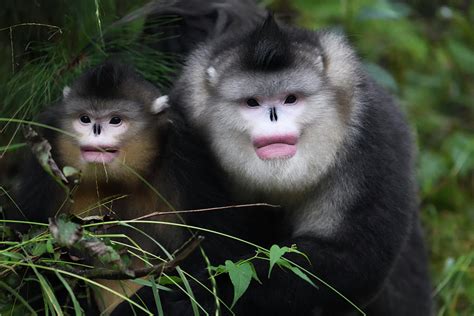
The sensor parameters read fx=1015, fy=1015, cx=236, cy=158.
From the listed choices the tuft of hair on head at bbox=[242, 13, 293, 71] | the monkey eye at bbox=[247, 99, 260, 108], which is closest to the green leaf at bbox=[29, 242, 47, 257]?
the monkey eye at bbox=[247, 99, 260, 108]

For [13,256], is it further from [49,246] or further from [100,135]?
[100,135]

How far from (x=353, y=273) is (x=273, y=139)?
607 mm

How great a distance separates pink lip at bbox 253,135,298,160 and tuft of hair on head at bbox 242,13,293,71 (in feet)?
1.07

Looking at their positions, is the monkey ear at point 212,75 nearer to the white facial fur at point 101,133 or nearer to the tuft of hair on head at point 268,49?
the tuft of hair on head at point 268,49

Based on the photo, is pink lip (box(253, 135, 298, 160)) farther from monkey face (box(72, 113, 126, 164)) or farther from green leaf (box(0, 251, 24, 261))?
green leaf (box(0, 251, 24, 261))

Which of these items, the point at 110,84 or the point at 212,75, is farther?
the point at 212,75

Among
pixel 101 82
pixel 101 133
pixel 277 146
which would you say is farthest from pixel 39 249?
pixel 277 146

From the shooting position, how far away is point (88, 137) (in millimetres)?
3773

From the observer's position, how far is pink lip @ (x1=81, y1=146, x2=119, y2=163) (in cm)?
371

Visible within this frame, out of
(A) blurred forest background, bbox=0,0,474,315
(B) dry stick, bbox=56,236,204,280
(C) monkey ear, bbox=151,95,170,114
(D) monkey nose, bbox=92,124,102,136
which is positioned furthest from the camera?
(A) blurred forest background, bbox=0,0,474,315

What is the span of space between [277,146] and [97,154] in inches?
25.9

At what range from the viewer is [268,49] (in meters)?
3.87

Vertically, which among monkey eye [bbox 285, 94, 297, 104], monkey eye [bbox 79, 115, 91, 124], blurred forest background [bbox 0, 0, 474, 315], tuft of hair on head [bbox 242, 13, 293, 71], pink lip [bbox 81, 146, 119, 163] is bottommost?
blurred forest background [bbox 0, 0, 474, 315]

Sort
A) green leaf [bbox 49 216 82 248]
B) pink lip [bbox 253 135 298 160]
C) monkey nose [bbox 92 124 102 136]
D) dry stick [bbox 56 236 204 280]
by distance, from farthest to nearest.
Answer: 1. monkey nose [bbox 92 124 102 136]
2. pink lip [bbox 253 135 298 160]
3. dry stick [bbox 56 236 204 280]
4. green leaf [bbox 49 216 82 248]
